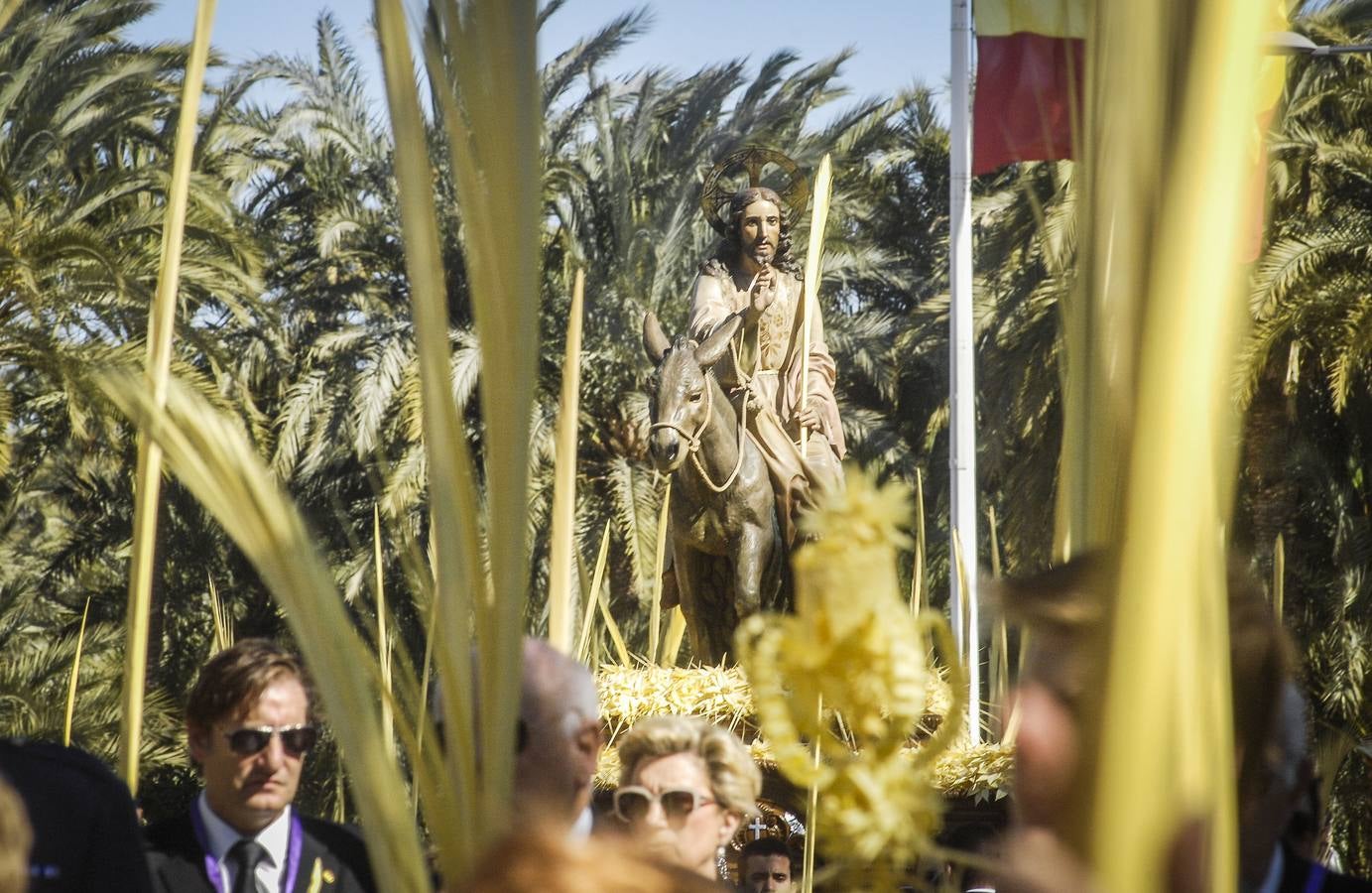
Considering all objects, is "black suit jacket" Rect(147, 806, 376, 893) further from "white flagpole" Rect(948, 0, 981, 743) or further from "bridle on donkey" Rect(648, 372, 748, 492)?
"white flagpole" Rect(948, 0, 981, 743)

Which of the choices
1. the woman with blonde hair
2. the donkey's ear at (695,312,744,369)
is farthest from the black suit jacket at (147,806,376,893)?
the donkey's ear at (695,312,744,369)

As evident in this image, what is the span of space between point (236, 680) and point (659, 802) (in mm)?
682

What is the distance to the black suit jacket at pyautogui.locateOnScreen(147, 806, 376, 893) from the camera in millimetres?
2418

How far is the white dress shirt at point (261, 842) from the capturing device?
249cm

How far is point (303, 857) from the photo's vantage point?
2.52 m

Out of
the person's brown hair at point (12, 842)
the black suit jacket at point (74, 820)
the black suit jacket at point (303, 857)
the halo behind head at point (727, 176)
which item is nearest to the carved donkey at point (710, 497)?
the halo behind head at point (727, 176)

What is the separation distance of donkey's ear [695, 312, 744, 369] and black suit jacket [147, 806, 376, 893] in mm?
6306

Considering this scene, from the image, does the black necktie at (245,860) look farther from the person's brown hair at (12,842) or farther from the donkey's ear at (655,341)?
the donkey's ear at (655,341)

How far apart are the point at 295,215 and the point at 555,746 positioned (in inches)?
767

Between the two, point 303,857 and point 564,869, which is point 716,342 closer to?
point 303,857

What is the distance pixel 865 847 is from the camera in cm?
77

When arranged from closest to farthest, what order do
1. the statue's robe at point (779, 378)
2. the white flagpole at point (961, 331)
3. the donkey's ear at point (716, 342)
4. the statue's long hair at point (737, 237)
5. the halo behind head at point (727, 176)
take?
the donkey's ear at point (716, 342)
the statue's robe at point (779, 378)
the statue's long hair at point (737, 237)
the halo behind head at point (727, 176)
the white flagpole at point (961, 331)

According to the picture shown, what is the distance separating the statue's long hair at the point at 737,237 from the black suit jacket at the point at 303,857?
745 centimetres

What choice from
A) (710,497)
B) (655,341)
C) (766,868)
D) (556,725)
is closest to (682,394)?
(655,341)
